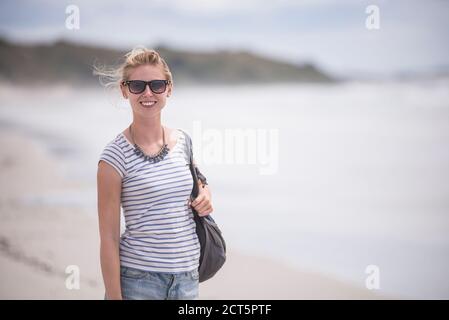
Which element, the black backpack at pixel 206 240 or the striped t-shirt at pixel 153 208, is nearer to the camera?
the striped t-shirt at pixel 153 208

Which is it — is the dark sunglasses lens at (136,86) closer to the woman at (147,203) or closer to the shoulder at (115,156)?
the woman at (147,203)

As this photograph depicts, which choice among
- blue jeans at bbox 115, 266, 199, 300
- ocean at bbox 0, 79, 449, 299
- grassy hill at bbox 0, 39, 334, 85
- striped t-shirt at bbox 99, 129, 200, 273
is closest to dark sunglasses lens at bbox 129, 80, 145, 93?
striped t-shirt at bbox 99, 129, 200, 273

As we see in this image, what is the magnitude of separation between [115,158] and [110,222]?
15 cm

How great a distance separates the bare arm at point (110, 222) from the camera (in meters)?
1.43

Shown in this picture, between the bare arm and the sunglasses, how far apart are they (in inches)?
8.6

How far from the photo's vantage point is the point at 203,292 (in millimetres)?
3113

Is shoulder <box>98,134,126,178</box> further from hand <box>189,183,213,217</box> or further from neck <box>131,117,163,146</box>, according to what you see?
hand <box>189,183,213,217</box>

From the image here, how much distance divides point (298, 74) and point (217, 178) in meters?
1.51

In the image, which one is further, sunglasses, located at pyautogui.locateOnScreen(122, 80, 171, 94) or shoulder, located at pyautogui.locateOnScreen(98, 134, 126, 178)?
sunglasses, located at pyautogui.locateOnScreen(122, 80, 171, 94)

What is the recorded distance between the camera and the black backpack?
1566 mm

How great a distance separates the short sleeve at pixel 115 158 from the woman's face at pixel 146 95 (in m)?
0.12

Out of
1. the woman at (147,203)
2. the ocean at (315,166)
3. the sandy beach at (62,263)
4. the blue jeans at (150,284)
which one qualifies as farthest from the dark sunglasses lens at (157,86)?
the ocean at (315,166)

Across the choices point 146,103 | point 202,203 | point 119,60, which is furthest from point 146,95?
Answer: point 119,60

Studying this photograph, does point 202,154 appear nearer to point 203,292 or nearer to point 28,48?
point 203,292
